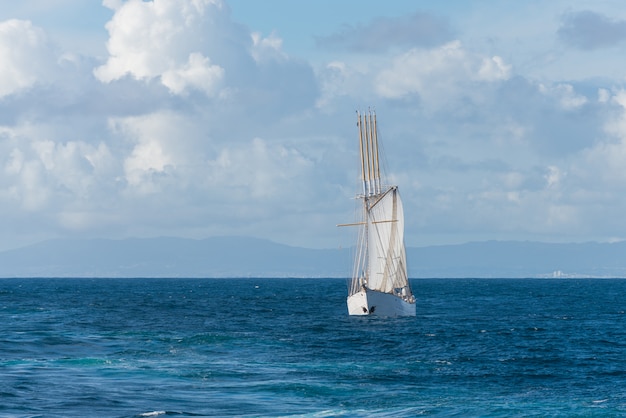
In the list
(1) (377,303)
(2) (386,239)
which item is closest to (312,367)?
(1) (377,303)

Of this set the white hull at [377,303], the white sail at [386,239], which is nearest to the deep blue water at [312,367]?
the white hull at [377,303]

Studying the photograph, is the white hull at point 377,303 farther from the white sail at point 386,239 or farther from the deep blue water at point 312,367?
the white sail at point 386,239

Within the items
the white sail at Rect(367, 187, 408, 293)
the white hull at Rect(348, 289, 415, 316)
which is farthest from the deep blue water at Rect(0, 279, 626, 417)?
the white sail at Rect(367, 187, 408, 293)

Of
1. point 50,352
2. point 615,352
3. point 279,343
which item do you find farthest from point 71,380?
point 615,352

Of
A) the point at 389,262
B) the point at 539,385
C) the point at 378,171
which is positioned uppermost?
the point at 378,171

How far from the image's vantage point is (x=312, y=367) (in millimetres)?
73250

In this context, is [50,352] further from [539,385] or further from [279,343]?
[539,385]

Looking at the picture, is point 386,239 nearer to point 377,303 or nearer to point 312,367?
point 377,303

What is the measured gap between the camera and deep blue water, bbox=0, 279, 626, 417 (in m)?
55.3

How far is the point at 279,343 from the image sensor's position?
92.4 metres

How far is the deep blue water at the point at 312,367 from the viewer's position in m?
55.3

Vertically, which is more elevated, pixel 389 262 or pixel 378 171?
pixel 378 171

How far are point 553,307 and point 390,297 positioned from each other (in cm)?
5532

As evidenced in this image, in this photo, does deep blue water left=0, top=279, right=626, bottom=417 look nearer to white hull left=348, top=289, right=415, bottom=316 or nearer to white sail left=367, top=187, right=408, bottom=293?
white hull left=348, top=289, right=415, bottom=316
